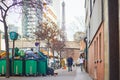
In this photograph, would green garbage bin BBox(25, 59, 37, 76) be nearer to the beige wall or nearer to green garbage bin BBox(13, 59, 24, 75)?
green garbage bin BBox(13, 59, 24, 75)

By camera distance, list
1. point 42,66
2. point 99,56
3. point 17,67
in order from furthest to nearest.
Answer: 1. point 42,66
2. point 17,67
3. point 99,56

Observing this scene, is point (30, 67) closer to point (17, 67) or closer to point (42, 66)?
point (17, 67)

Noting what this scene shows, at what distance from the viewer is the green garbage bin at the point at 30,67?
33.2 m

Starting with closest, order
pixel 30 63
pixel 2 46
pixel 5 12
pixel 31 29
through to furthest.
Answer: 1. pixel 5 12
2. pixel 30 63
3. pixel 31 29
4. pixel 2 46

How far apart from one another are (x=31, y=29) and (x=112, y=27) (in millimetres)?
53405

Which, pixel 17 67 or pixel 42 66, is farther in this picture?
pixel 42 66

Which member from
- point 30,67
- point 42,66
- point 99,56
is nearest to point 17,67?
point 30,67

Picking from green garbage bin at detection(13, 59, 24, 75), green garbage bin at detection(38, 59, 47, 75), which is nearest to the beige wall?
green garbage bin at detection(13, 59, 24, 75)

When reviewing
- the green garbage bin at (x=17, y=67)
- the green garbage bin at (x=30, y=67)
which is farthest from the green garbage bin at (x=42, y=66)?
the green garbage bin at (x=17, y=67)

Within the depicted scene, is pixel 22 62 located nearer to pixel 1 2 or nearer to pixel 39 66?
pixel 39 66

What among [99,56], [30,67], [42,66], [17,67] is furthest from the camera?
[42,66]

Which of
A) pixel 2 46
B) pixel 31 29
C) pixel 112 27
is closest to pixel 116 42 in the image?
pixel 112 27

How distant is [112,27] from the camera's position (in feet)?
42.1

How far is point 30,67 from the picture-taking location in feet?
109
